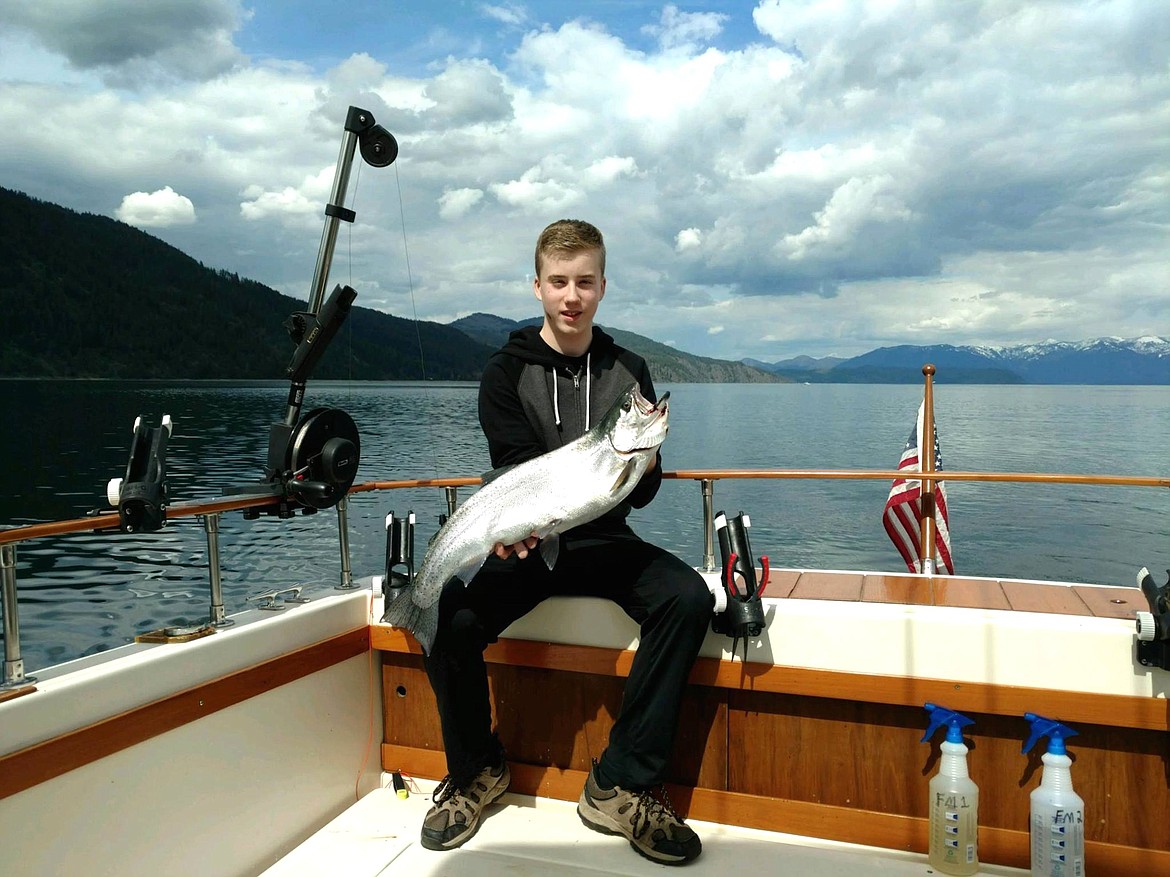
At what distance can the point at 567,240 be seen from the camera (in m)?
2.93

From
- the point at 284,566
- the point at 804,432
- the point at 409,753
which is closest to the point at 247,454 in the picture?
the point at 284,566

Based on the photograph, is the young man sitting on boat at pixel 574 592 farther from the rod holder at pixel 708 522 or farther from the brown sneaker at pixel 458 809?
the rod holder at pixel 708 522

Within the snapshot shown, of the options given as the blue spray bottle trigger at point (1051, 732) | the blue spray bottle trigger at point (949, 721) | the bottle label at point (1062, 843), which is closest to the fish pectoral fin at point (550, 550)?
the blue spray bottle trigger at point (949, 721)

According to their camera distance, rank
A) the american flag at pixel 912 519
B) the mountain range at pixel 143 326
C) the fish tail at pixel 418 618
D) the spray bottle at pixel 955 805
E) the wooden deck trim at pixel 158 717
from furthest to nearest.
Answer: the mountain range at pixel 143 326
the american flag at pixel 912 519
the fish tail at pixel 418 618
the spray bottle at pixel 955 805
the wooden deck trim at pixel 158 717

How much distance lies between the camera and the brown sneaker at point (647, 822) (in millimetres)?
2611

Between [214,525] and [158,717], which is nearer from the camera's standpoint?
[158,717]

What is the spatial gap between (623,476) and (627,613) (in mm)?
726

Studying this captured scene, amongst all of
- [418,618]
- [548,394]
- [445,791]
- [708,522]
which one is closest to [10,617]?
[418,618]

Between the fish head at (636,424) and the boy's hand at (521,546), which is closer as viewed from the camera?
the fish head at (636,424)

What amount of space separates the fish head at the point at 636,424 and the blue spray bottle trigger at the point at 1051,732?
1.47m

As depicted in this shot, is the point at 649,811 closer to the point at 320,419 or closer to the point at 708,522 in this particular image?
the point at 708,522

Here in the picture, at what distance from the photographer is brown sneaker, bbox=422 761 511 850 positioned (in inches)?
108

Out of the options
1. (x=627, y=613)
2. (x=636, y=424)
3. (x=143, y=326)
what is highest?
(x=143, y=326)

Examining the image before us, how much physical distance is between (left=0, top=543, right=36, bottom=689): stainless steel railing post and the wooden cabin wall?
1.45 meters
